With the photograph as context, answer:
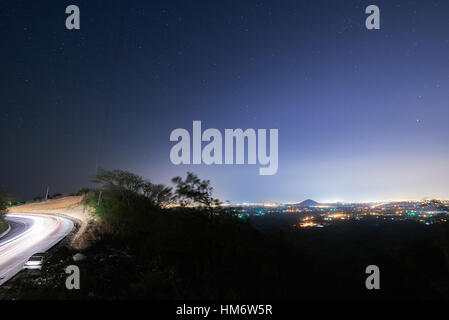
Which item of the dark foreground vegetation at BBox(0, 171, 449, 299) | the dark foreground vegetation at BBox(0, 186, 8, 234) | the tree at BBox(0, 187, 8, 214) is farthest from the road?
the tree at BBox(0, 187, 8, 214)

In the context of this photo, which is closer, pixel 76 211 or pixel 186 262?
pixel 186 262

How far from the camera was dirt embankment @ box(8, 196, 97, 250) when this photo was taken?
16.6 m

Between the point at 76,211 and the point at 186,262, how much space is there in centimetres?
3043

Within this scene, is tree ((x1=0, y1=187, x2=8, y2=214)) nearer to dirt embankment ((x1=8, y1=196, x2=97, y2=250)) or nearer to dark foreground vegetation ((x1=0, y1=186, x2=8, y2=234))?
dark foreground vegetation ((x1=0, y1=186, x2=8, y2=234))

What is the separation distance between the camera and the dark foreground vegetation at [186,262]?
30.1ft

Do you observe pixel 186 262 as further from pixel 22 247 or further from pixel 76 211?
pixel 76 211

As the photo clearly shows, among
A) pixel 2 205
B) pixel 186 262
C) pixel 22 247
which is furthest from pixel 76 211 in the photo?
pixel 186 262

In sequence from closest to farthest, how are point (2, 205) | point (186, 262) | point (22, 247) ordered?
point (186, 262) < point (22, 247) < point (2, 205)

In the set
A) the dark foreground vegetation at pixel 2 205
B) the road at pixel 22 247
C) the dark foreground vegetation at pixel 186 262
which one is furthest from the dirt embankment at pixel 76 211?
the dark foreground vegetation at pixel 2 205

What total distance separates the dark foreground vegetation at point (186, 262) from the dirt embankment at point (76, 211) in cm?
59

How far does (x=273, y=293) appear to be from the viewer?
1085cm

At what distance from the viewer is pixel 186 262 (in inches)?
480
